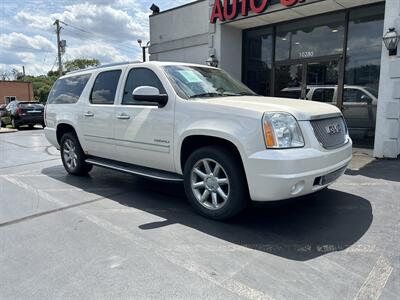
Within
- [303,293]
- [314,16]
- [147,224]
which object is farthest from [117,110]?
[314,16]

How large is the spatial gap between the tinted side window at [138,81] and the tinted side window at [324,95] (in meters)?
6.79

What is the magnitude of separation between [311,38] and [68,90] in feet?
24.1

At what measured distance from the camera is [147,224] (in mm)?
3973

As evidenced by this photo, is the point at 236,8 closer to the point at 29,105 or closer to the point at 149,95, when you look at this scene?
the point at 149,95

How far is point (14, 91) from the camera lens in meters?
42.4

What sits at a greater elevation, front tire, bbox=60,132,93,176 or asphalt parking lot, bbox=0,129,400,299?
front tire, bbox=60,132,93,176

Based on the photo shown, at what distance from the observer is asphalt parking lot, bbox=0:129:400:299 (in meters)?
2.67

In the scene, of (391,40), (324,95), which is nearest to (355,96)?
(324,95)

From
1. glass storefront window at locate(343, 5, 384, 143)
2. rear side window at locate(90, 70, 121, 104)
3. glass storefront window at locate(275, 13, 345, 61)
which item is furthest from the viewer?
glass storefront window at locate(275, 13, 345, 61)

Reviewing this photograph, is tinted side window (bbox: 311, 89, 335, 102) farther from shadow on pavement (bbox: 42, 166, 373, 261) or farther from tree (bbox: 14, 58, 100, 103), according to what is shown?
tree (bbox: 14, 58, 100, 103)

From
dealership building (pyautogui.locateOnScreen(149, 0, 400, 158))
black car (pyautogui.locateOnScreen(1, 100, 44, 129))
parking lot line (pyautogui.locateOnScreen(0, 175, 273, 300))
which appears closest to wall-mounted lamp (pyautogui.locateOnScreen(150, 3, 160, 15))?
dealership building (pyautogui.locateOnScreen(149, 0, 400, 158))

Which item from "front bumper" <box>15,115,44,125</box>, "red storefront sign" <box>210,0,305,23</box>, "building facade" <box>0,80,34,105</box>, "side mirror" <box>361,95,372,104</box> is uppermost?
"red storefront sign" <box>210,0,305,23</box>

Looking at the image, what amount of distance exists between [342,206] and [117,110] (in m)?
3.40

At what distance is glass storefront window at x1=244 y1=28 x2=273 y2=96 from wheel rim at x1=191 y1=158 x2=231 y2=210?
817 centimetres
